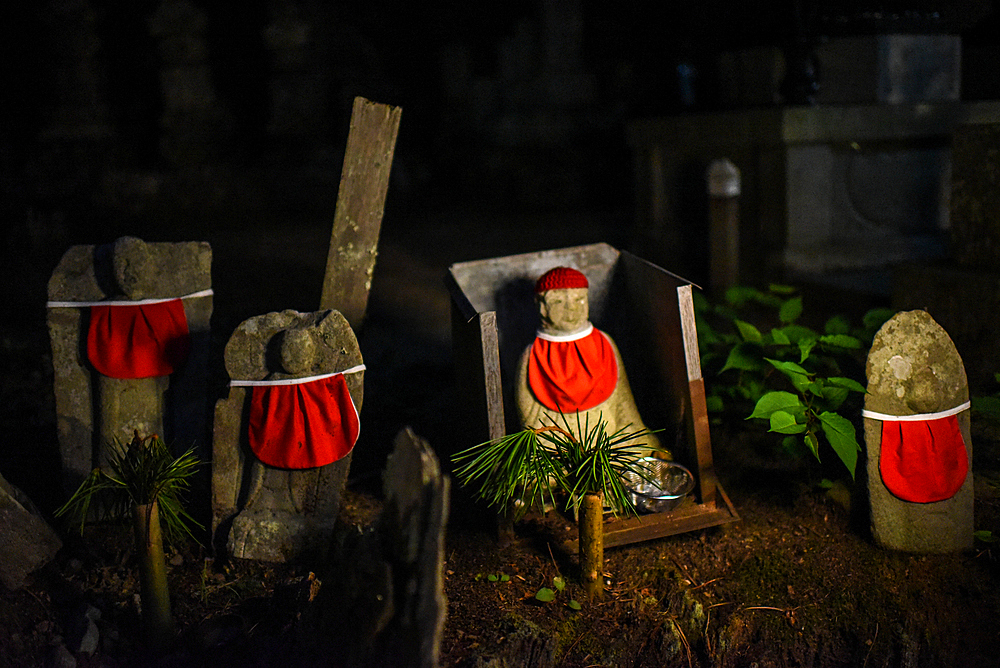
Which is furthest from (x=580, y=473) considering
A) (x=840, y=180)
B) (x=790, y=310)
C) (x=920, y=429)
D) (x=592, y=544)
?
(x=840, y=180)

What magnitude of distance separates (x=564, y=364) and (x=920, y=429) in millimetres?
1193

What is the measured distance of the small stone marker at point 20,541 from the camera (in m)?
2.72

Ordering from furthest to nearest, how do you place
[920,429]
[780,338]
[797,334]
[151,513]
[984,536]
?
[797,334] < [780,338] < [984,536] < [920,429] < [151,513]

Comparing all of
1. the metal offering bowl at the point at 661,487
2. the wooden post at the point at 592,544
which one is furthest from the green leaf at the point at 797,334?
the wooden post at the point at 592,544

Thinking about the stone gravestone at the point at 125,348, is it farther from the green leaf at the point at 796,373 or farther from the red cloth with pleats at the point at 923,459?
the red cloth with pleats at the point at 923,459

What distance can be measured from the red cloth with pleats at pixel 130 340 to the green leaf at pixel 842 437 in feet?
7.78

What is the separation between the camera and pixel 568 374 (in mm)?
3146

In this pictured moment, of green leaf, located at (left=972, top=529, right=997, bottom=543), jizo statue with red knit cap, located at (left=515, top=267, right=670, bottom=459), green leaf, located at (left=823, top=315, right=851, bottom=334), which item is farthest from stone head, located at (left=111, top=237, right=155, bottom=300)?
green leaf, located at (left=972, top=529, right=997, bottom=543)

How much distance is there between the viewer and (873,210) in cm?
560

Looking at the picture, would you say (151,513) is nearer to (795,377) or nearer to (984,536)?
(795,377)

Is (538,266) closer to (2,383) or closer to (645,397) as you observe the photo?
(645,397)

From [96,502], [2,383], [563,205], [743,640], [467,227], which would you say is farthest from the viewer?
[563,205]

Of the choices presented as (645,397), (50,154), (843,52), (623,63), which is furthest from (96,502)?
(623,63)

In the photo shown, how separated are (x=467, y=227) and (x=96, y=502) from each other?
19.4ft
